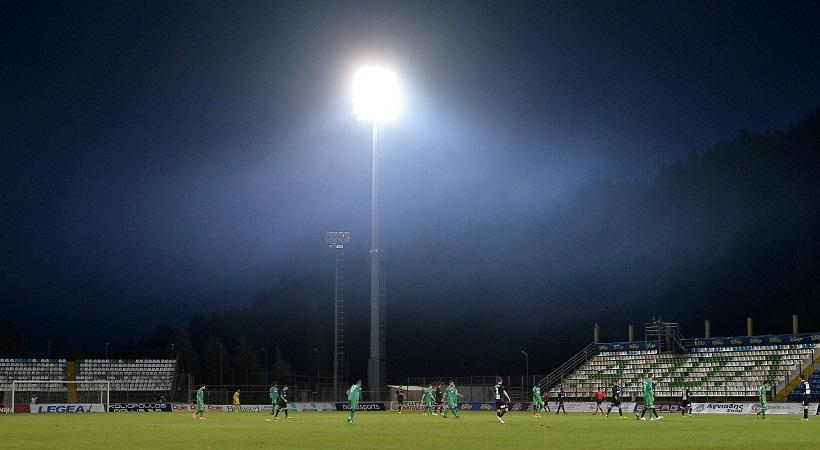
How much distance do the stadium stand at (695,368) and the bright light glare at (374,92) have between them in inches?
998

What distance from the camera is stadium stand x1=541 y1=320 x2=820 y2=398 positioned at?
64.8 metres

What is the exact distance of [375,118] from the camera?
72250 millimetres

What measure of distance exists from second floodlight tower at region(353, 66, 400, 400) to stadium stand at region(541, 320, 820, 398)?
48.4 ft

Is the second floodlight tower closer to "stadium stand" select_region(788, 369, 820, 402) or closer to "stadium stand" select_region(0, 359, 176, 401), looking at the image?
"stadium stand" select_region(0, 359, 176, 401)

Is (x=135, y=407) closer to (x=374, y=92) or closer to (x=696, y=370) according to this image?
(x=374, y=92)

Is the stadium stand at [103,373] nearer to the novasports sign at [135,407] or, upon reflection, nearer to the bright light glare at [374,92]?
the novasports sign at [135,407]

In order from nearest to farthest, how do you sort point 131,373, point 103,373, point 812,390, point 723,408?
point 723,408
point 812,390
point 103,373
point 131,373

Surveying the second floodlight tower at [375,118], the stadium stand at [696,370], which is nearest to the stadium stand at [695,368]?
the stadium stand at [696,370]

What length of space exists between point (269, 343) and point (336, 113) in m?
87.4

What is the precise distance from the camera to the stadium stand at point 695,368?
64.8 metres

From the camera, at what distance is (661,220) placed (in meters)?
119

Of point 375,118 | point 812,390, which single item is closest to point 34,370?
point 375,118

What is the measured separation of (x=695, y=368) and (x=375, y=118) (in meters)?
30.1

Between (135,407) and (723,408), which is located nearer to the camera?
(723,408)
